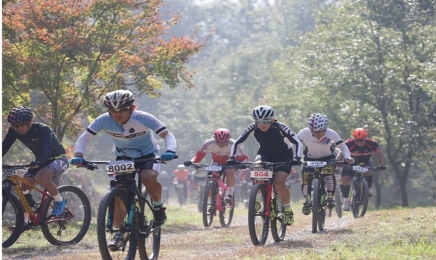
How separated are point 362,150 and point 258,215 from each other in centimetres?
746

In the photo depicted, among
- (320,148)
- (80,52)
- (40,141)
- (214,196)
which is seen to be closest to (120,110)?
(40,141)

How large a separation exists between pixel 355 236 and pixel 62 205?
4.58m

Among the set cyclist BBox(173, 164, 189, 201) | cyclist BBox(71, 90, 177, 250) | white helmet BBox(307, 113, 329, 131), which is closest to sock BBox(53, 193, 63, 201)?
cyclist BBox(71, 90, 177, 250)

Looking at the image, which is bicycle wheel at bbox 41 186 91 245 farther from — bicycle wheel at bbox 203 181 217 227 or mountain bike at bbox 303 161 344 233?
bicycle wheel at bbox 203 181 217 227

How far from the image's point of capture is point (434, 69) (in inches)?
1024

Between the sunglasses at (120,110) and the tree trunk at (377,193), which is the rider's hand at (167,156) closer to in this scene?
the sunglasses at (120,110)

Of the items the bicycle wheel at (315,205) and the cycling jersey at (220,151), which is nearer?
the bicycle wheel at (315,205)

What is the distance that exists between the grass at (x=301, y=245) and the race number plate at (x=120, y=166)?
81.1 inches

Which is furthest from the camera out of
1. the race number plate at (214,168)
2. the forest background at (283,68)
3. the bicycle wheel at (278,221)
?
the forest background at (283,68)

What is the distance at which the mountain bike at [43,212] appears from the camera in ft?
39.5

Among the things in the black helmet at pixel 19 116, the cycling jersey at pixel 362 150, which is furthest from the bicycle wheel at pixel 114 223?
the cycling jersey at pixel 362 150

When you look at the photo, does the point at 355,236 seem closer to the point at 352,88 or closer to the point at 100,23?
the point at 100,23

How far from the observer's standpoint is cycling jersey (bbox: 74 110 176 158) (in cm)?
995

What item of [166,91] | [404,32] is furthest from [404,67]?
[166,91]
